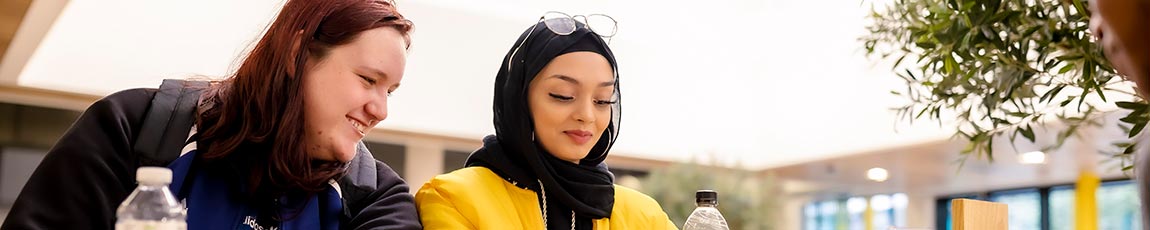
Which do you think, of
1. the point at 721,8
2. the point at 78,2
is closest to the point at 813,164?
the point at 721,8

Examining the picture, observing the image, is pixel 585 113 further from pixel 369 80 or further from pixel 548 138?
pixel 369 80

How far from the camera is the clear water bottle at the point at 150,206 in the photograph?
3.38ft

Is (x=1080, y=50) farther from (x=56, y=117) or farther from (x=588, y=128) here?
(x=56, y=117)

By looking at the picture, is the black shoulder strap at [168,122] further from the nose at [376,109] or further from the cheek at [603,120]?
the cheek at [603,120]

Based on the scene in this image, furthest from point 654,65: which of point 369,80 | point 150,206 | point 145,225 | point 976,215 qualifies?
point 145,225

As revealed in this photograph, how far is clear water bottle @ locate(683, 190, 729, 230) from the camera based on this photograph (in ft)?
6.17

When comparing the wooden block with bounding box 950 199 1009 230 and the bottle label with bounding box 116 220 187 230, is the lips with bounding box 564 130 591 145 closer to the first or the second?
the wooden block with bounding box 950 199 1009 230

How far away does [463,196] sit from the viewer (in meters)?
1.77

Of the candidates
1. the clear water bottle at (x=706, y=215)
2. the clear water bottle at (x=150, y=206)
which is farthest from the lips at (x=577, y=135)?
the clear water bottle at (x=150, y=206)

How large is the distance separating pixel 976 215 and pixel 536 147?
75 cm

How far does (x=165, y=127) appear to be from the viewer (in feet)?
5.01

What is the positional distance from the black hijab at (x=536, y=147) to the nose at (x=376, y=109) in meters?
0.26

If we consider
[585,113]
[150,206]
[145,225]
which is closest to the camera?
[145,225]

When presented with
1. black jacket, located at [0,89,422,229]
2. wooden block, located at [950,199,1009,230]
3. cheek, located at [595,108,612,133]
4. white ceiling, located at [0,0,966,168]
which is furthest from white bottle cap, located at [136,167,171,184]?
white ceiling, located at [0,0,966,168]
